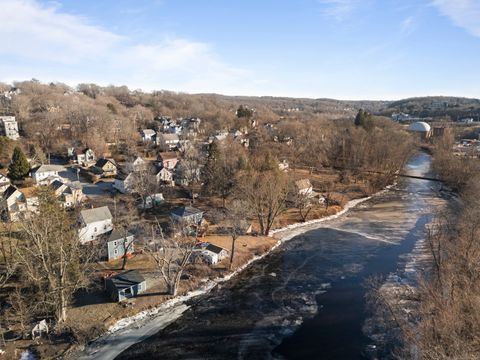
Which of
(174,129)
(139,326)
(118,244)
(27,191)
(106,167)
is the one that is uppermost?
(174,129)

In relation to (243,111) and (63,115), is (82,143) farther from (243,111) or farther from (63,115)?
(243,111)

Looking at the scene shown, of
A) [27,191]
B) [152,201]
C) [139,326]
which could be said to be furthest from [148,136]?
[139,326]

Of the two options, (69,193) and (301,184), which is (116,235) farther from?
(301,184)

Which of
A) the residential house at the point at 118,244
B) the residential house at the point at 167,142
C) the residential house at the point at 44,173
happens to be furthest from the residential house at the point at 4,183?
the residential house at the point at 167,142

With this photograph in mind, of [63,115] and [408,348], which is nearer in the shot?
[408,348]

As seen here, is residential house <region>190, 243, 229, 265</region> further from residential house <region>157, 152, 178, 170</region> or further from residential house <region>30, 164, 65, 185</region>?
residential house <region>30, 164, 65, 185</region>

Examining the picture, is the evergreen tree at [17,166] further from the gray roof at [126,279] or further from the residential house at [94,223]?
the gray roof at [126,279]

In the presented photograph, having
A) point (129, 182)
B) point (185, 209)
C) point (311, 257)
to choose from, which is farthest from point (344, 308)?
point (129, 182)

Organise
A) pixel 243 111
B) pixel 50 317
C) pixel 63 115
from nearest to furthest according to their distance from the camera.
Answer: pixel 50 317, pixel 63 115, pixel 243 111
